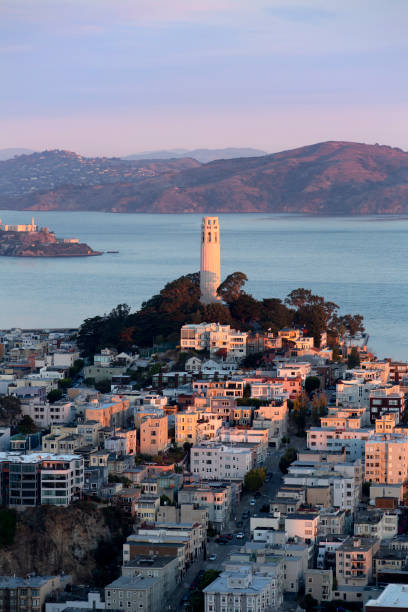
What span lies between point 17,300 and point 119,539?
984 inches

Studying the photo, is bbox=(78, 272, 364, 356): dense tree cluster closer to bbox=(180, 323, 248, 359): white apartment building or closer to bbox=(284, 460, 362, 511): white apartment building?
bbox=(180, 323, 248, 359): white apartment building

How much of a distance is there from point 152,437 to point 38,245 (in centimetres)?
4789

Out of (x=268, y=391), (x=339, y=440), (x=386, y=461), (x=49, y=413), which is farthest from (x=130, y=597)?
(x=268, y=391)

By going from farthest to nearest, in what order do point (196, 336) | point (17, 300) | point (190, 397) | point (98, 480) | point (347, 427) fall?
point (17, 300)
point (196, 336)
point (190, 397)
point (347, 427)
point (98, 480)

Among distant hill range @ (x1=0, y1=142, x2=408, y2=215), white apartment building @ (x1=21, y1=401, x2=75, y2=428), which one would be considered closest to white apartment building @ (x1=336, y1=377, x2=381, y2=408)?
white apartment building @ (x1=21, y1=401, x2=75, y2=428)

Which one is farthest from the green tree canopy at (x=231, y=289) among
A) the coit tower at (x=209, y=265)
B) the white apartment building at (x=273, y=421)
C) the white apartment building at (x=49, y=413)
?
the white apartment building at (x=49, y=413)

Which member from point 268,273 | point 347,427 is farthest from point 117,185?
point 347,427

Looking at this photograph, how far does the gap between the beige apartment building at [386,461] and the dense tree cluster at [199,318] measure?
688 cm

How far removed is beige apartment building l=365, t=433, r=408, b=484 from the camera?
1827 centimetres

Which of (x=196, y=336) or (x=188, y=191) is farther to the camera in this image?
(x=188, y=191)

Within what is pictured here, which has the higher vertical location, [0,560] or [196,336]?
[196,336]

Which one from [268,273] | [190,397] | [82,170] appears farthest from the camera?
[82,170]

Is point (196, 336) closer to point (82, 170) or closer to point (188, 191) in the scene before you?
point (188, 191)

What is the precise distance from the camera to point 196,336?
24.5 meters
